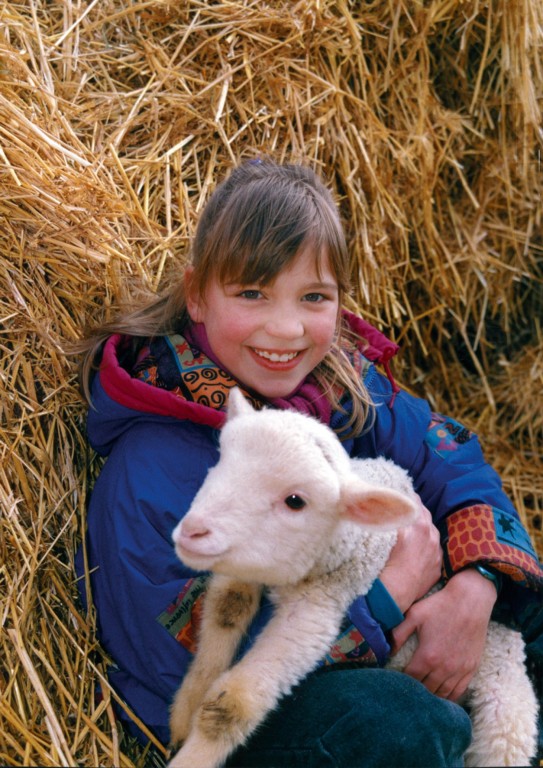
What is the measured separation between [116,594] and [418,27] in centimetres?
282

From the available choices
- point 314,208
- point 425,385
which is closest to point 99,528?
point 314,208

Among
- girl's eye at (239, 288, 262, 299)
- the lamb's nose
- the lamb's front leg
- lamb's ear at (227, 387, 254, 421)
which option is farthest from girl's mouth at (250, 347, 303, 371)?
the lamb's nose

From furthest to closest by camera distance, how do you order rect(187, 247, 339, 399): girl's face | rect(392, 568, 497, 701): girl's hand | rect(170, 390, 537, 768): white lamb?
rect(187, 247, 339, 399): girl's face
rect(392, 568, 497, 701): girl's hand
rect(170, 390, 537, 768): white lamb

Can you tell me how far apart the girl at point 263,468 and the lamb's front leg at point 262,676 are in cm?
11

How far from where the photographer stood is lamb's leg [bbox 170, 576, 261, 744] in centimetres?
225

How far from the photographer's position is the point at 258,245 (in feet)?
8.38

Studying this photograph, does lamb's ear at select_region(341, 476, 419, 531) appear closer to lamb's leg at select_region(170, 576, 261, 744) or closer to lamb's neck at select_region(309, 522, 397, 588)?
lamb's neck at select_region(309, 522, 397, 588)

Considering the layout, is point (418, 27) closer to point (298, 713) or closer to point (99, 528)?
point (99, 528)

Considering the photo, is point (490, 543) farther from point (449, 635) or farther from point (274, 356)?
point (274, 356)

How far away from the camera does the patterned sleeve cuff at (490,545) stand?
2633 mm

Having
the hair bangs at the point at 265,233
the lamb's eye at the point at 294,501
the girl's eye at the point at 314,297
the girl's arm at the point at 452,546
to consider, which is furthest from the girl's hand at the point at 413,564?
the hair bangs at the point at 265,233

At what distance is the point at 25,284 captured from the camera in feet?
9.55

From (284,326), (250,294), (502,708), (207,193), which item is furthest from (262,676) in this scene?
(207,193)

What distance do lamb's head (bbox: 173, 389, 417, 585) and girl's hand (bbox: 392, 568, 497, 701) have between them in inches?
18.8
